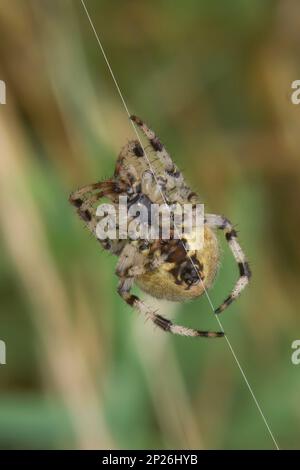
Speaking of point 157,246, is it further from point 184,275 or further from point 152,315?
point 152,315

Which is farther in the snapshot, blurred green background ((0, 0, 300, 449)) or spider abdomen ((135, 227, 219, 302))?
blurred green background ((0, 0, 300, 449))

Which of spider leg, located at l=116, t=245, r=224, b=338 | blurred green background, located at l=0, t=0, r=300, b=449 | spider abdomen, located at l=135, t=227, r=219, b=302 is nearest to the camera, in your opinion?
spider abdomen, located at l=135, t=227, r=219, b=302

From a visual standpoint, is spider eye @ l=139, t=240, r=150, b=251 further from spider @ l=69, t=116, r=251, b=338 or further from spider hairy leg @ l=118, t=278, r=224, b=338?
spider hairy leg @ l=118, t=278, r=224, b=338

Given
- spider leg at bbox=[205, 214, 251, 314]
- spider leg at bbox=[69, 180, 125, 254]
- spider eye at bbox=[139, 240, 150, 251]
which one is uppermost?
spider leg at bbox=[69, 180, 125, 254]

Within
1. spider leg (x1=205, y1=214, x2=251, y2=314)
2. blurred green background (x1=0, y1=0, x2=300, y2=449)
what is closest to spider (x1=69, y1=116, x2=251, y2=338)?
spider leg (x1=205, y1=214, x2=251, y2=314)

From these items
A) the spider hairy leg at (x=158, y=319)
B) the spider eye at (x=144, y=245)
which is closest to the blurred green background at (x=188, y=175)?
the spider hairy leg at (x=158, y=319)

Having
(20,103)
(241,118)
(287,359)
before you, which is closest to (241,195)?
(241,118)

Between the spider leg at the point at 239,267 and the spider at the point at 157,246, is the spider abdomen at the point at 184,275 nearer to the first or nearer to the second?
the spider at the point at 157,246
